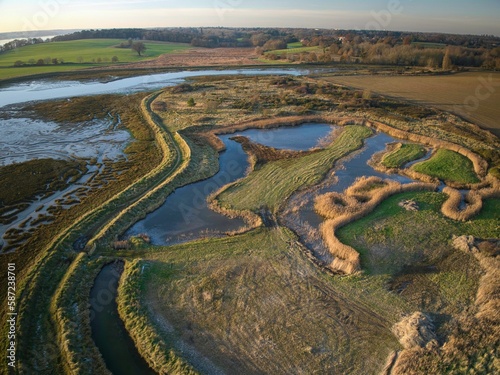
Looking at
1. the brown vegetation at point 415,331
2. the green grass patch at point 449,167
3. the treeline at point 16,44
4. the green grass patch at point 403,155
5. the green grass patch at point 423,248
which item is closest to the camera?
the brown vegetation at point 415,331

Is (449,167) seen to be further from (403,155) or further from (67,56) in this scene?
(67,56)

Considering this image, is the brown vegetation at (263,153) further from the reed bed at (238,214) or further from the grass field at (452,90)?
the grass field at (452,90)

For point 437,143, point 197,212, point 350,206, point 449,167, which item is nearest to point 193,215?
point 197,212

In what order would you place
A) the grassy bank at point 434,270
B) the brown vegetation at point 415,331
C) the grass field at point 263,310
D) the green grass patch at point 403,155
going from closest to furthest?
the grassy bank at point 434,270, the grass field at point 263,310, the brown vegetation at point 415,331, the green grass patch at point 403,155

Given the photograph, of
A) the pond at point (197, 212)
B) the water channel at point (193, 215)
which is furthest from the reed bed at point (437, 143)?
the pond at point (197, 212)

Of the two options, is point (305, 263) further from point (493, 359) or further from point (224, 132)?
point (224, 132)

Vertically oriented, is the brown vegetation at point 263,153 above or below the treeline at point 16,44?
below
